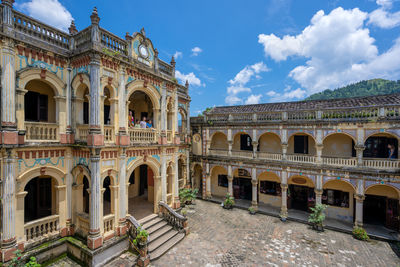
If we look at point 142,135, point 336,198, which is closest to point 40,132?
point 142,135

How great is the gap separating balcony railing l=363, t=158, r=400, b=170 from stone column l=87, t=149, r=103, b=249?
17.8m

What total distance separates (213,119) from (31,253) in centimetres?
1631

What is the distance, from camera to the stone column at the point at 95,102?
377 inches

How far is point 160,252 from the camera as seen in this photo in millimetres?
10773

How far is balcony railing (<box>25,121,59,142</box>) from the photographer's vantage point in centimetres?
905

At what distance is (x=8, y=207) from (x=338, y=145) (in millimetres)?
21698

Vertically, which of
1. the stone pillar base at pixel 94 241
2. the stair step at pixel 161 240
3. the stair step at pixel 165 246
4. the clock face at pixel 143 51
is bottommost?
the stair step at pixel 165 246

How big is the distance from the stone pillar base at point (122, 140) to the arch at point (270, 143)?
1273 cm

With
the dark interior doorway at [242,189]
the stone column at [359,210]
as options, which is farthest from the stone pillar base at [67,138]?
the stone column at [359,210]

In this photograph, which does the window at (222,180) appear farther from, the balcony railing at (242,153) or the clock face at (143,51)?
the clock face at (143,51)

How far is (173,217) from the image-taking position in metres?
13.1

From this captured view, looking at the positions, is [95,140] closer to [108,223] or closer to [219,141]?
[108,223]

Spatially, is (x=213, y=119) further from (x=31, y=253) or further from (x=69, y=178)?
(x=31, y=253)

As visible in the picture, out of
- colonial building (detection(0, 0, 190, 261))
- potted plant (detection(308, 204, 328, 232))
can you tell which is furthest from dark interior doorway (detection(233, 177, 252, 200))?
colonial building (detection(0, 0, 190, 261))
